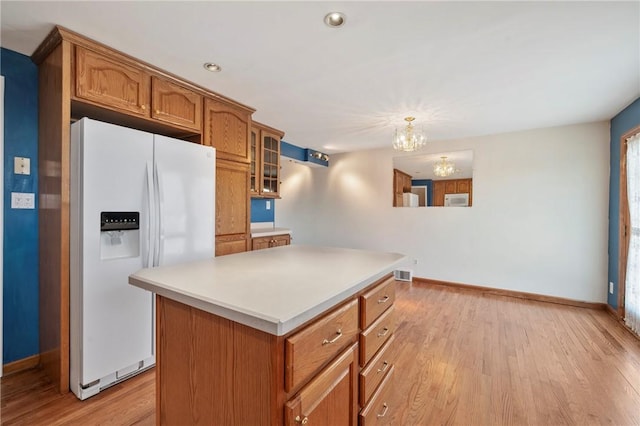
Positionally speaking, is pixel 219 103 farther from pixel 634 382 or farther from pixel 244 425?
pixel 634 382

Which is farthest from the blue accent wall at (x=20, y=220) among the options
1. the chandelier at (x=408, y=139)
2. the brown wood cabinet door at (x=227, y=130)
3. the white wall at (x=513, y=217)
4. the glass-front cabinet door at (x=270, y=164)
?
the white wall at (x=513, y=217)

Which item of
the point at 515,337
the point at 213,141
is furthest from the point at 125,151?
the point at 515,337

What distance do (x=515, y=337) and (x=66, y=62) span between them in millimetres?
4157

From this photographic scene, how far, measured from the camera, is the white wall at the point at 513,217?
349 centimetres

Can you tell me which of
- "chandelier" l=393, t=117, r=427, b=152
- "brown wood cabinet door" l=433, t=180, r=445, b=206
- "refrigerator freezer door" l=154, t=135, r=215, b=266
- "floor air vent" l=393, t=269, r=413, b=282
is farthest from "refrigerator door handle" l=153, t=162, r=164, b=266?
"brown wood cabinet door" l=433, t=180, r=445, b=206

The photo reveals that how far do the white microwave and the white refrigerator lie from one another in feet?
12.4

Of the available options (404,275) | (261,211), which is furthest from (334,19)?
(404,275)

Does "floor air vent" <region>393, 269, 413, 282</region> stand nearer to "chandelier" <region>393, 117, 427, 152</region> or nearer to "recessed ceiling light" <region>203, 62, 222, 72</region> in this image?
"chandelier" <region>393, 117, 427, 152</region>

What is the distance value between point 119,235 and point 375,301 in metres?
1.74

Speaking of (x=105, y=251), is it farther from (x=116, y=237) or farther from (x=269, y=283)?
(x=269, y=283)

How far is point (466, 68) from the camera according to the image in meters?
2.14

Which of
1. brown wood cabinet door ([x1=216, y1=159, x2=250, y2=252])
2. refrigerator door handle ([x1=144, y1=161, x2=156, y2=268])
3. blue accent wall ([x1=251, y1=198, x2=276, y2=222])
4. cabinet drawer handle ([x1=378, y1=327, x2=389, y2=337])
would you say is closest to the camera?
cabinet drawer handle ([x1=378, y1=327, x2=389, y2=337])

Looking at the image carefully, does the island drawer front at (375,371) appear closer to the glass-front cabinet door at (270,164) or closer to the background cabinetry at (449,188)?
the glass-front cabinet door at (270,164)

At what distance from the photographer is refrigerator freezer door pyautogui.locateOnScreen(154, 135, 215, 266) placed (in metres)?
2.03
